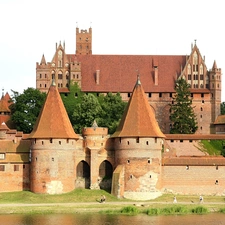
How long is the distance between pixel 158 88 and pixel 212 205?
115 ft

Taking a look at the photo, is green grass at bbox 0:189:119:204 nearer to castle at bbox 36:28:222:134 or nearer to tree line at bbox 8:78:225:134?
tree line at bbox 8:78:225:134

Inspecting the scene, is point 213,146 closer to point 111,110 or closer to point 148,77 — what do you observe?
point 111,110

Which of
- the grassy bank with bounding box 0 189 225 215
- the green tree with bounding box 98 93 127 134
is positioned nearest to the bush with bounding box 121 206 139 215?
the grassy bank with bounding box 0 189 225 215

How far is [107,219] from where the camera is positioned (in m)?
62.2

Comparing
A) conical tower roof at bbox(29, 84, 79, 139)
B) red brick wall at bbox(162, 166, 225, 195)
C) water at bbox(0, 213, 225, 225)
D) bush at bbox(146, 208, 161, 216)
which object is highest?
conical tower roof at bbox(29, 84, 79, 139)

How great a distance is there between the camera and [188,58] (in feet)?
337

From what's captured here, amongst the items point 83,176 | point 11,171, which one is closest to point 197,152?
Answer: point 83,176

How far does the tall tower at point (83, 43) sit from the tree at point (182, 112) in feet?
52.2

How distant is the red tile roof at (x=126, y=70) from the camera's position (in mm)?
100688

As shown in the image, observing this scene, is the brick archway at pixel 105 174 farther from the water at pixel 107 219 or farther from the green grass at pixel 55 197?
the water at pixel 107 219

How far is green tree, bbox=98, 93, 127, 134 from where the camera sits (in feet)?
291

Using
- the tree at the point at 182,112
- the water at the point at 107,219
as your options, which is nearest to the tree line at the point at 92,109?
the tree at the point at 182,112

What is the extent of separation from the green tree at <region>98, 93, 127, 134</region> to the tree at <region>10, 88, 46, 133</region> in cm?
637

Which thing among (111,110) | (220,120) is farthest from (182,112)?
(111,110)
